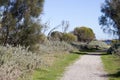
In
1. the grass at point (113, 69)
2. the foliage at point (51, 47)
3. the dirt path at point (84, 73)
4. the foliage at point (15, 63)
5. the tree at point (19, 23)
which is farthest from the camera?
the foliage at point (51, 47)

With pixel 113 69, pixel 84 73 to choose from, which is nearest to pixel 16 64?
pixel 84 73

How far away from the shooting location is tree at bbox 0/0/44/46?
27969 millimetres

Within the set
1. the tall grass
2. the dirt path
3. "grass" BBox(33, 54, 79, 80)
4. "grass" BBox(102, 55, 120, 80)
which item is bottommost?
"grass" BBox(102, 55, 120, 80)

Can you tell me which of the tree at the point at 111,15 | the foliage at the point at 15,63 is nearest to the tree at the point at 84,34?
the tree at the point at 111,15

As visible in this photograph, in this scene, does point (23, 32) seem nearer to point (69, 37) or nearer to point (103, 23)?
point (103, 23)

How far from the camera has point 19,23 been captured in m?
28.7

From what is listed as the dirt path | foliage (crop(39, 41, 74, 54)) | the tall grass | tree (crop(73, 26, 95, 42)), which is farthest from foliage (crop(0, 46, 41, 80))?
tree (crop(73, 26, 95, 42))

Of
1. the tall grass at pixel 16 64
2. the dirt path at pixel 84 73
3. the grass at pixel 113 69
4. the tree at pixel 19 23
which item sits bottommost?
the grass at pixel 113 69

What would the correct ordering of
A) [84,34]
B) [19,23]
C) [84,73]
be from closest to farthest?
[84,73] → [19,23] → [84,34]

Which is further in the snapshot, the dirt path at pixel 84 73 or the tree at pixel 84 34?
the tree at pixel 84 34

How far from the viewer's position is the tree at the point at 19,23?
28.0 meters

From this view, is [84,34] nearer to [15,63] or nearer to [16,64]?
[15,63]

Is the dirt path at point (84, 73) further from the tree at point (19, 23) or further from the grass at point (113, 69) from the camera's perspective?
the tree at point (19, 23)

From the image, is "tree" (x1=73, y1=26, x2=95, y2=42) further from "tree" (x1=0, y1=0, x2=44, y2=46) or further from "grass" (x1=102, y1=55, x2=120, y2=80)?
"tree" (x1=0, y1=0, x2=44, y2=46)
